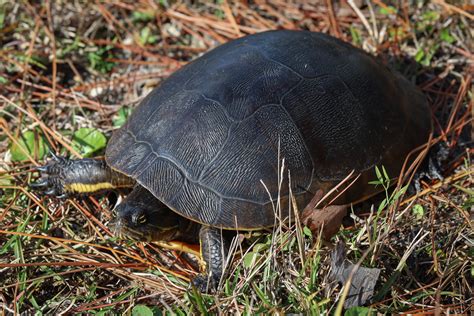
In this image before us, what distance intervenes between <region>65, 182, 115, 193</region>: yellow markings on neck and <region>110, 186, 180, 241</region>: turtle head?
0.30m

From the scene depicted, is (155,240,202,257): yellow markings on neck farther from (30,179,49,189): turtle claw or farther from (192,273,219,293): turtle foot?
(30,179,49,189): turtle claw

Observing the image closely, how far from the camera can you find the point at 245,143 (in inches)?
123

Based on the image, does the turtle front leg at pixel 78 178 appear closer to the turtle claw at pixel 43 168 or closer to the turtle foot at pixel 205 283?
the turtle claw at pixel 43 168

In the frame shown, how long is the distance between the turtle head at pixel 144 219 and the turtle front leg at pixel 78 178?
0.26m

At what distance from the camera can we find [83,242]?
3371 millimetres

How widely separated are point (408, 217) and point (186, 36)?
270 cm

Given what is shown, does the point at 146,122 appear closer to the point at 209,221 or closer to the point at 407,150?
the point at 209,221

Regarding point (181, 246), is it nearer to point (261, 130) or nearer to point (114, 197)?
point (114, 197)

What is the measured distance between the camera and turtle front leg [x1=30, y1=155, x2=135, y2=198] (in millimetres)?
3516

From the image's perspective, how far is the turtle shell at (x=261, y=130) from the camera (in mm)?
3088

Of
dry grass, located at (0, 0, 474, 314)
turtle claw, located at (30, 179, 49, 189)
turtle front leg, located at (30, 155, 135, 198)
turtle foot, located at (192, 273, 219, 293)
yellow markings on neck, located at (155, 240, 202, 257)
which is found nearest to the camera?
dry grass, located at (0, 0, 474, 314)

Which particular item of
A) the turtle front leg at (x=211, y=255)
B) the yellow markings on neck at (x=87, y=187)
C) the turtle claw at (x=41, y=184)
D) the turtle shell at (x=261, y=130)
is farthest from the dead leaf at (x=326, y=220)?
the turtle claw at (x=41, y=184)

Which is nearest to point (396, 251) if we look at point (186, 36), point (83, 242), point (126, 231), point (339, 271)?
point (339, 271)

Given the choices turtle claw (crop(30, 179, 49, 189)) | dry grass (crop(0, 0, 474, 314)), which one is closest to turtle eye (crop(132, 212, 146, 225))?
dry grass (crop(0, 0, 474, 314))
